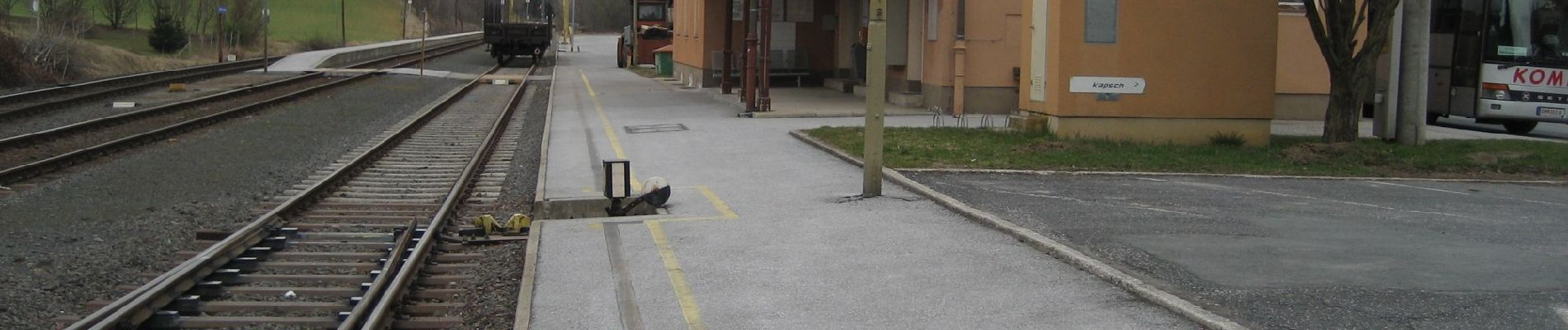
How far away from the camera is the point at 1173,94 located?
54.5ft

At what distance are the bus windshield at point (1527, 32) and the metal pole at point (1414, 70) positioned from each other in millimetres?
5235

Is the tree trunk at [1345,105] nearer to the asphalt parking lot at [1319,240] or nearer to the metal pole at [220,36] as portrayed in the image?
the asphalt parking lot at [1319,240]

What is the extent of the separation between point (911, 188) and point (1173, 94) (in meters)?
6.12

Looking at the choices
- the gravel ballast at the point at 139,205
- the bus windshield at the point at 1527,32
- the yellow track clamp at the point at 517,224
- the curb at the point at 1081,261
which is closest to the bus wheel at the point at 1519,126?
the bus windshield at the point at 1527,32

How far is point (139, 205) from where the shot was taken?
11.3 m

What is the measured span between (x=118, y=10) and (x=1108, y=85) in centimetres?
4470

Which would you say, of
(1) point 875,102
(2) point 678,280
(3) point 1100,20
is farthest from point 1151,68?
(2) point 678,280

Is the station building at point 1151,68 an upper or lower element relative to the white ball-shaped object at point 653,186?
upper

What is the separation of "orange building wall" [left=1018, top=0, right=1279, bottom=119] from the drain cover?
228 inches

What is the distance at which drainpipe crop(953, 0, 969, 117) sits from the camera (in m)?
21.7

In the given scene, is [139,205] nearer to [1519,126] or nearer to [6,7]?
[1519,126]

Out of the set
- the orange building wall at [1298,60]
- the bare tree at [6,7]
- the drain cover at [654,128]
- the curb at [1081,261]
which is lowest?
the curb at [1081,261]

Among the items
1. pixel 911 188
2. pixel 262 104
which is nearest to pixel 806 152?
pixel 911 188

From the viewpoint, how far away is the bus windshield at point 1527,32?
1964cm
